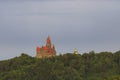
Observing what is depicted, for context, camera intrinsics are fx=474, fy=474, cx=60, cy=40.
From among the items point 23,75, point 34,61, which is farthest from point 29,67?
point 34,61

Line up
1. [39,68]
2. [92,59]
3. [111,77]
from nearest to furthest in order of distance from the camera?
[111,77] → [39,68] → [92,59]

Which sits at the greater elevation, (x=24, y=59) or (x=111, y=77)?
(x=24, y=59)

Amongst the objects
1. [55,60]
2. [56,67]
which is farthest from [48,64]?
[55,60]

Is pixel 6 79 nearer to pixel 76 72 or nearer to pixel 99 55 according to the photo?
pixel 76 72

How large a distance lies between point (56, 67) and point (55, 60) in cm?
896

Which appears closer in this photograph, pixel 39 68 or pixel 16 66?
pixel 39 68

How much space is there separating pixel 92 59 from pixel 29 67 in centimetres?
1554

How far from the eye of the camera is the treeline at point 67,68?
101438mm

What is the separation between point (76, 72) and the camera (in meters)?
102

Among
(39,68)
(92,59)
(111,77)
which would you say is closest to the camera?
(111,77)

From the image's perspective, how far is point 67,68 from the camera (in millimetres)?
103562

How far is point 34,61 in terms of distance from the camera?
4619 inches

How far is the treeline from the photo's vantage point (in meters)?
101

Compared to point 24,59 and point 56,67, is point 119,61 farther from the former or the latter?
point 24,59
